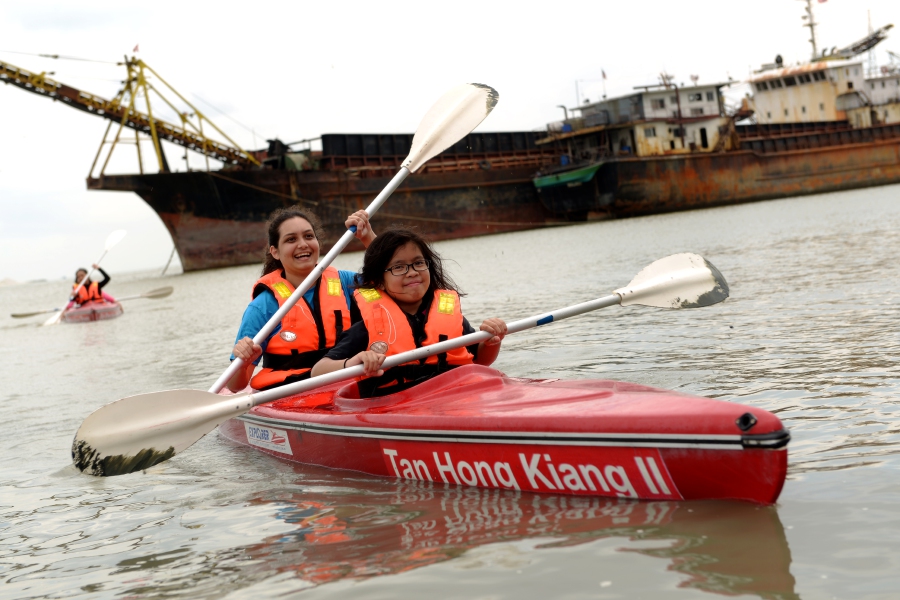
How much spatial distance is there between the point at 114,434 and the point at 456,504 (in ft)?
5.70

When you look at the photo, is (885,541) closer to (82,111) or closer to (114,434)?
(114,434)

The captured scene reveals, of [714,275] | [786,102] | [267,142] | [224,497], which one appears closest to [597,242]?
[267,142]

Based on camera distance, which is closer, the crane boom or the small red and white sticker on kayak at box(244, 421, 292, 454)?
the small red and white sticker on kayak at box(244, 421, 292, 454)

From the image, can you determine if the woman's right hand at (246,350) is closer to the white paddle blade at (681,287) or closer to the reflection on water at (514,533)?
the reflection on water at (514,533)

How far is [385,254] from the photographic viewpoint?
4027mm

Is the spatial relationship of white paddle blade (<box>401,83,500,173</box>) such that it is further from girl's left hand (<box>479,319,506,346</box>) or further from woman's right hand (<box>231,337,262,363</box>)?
girl's left hand (<box>479,319,506,346</box>)

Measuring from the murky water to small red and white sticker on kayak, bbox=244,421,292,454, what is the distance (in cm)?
10

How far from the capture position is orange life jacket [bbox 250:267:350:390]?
4.89 m

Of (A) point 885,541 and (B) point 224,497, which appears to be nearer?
(A) point 885,541

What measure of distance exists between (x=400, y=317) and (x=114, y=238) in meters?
15.5

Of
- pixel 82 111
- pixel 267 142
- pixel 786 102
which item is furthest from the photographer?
pixel 786 102

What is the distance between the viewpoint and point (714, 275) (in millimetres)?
4770

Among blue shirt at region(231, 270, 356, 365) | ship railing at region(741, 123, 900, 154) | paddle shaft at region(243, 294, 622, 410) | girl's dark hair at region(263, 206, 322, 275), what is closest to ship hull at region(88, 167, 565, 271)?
ship railing at region(741, 123, 900, 154)

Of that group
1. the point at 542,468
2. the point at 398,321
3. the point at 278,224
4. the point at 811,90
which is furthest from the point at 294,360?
the point at 811,90
